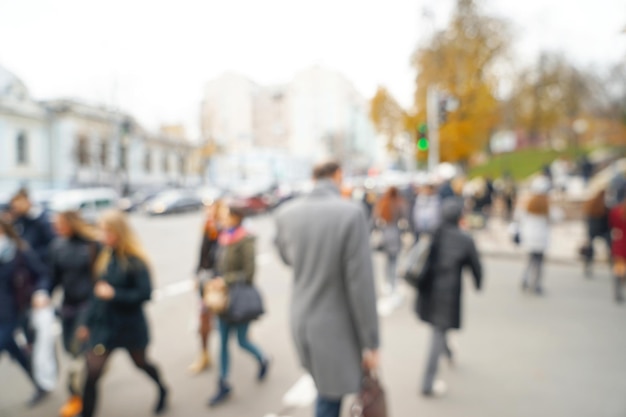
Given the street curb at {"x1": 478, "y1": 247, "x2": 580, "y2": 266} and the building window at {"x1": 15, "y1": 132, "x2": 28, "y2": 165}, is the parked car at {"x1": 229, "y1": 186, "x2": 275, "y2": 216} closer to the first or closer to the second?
the street curb at {"x1": 478, "y1": 247, "x2": 580, "y2": 266}

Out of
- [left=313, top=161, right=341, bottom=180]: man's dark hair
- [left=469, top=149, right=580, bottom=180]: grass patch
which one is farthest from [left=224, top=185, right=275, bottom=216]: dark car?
[left=313, top=161, right=341, bottom=180]: man's dark hair

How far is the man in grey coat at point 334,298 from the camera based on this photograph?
2.24 meters

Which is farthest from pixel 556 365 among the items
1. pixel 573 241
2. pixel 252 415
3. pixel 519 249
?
pixel 573 241

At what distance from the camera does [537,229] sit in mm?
6824

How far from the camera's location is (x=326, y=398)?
2.39 metres

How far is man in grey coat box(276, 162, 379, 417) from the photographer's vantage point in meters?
2.24

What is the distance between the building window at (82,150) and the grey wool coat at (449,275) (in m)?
3.02

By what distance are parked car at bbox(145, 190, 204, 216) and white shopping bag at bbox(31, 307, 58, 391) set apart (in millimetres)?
21731

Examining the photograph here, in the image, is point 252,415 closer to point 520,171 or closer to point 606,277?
point 606,277

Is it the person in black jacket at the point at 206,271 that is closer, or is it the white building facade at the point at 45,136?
the white building facade at the point at 45,136

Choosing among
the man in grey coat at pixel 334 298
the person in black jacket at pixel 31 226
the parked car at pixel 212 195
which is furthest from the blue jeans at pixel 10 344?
the man in grey coat at pixel 334 298

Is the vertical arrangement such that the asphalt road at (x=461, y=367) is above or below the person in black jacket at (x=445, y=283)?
below

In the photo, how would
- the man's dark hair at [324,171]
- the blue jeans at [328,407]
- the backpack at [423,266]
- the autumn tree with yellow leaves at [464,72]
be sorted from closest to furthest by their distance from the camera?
1. the blue jeans at [328,407]
2. the man's dark hair at [324,171]
3. the backpack at [423,266]
4. the autumn tree with yellow leaves at [464,72]

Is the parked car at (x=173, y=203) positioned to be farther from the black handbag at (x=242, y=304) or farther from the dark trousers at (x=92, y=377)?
the dark trousers at (x=92, y=377)
